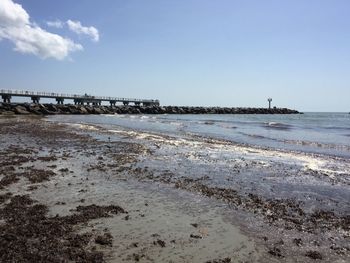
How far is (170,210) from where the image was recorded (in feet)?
33.7

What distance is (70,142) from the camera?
25.8 m

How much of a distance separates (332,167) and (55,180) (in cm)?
1222

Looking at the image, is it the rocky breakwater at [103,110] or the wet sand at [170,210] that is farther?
the rocky breakwater at [103,110]

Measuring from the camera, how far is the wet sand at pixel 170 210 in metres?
7.57

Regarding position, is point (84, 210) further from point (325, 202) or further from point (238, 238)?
point (325, 202)

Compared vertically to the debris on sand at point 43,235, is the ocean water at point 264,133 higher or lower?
lower

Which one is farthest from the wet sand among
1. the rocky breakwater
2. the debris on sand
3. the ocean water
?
the rocky breakwater

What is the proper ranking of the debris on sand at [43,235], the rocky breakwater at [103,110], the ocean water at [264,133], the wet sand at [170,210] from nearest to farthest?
1. the debris on sand at [43,235]
2. the wet sand at [170,210]
3. the ocean water at [264,133]
4. the rocky breakwater at [103,110]

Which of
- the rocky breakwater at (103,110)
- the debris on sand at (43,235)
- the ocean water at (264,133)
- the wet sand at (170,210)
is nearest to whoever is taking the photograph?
the debris on sand at (43,235)

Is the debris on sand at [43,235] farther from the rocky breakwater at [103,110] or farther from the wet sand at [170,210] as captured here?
the rocky breakwater at [103,110]

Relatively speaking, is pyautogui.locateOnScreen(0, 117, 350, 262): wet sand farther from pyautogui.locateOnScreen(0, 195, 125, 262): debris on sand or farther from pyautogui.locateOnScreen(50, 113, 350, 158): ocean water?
pyautogui.locateOnScreen(50, 113, 350, 158): ocean water

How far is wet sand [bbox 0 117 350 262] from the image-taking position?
7570 millimetres

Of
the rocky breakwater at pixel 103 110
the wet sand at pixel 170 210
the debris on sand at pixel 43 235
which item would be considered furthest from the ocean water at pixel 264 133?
the debris on sand at pixel 43 235

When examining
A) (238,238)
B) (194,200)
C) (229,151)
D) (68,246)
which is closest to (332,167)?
(229,151)
